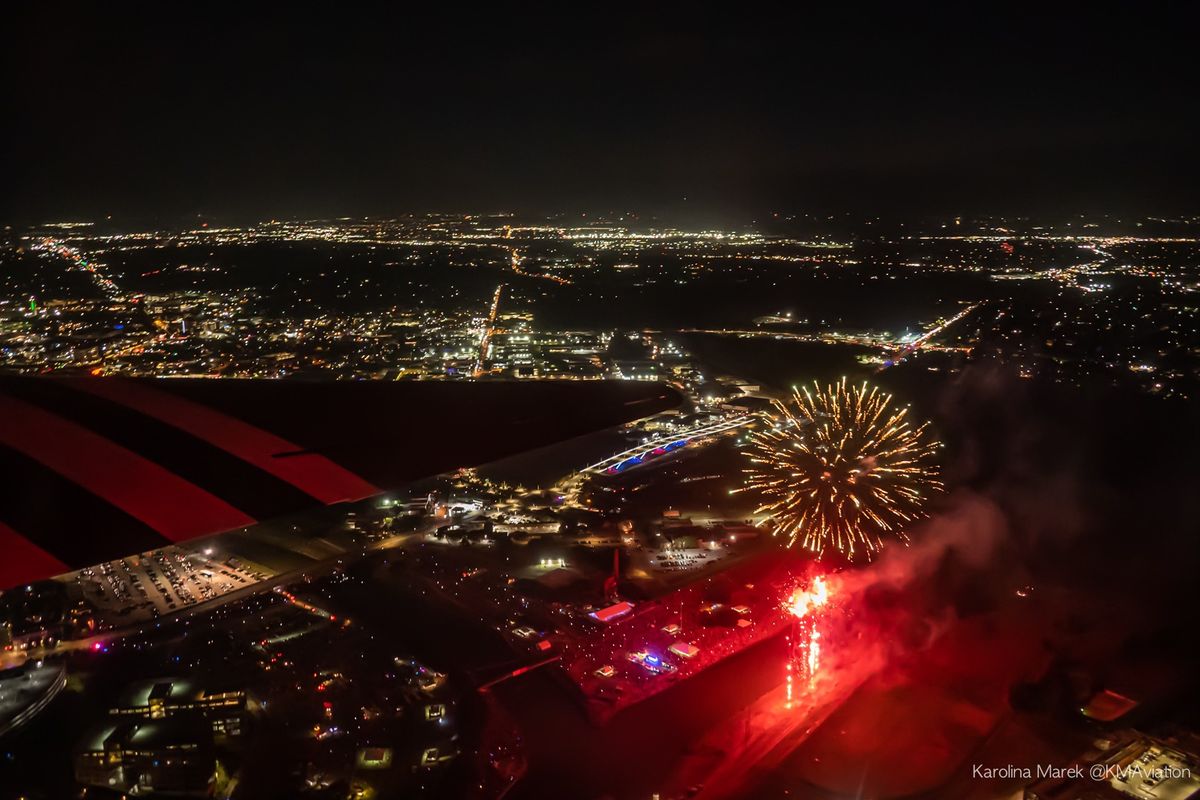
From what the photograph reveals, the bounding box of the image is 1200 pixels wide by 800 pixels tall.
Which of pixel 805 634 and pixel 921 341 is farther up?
pixel 921 341

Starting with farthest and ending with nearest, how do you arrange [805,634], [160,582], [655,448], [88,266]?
[88,266]
[655,448]
[160,582]
[805,634]

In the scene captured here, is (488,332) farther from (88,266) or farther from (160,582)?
(160,582)

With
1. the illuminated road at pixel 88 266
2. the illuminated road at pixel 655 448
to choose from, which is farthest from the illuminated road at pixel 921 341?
the illuminated road at pixel 88 266

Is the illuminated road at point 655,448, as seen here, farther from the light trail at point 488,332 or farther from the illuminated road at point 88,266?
the illuminated road at point 88,266

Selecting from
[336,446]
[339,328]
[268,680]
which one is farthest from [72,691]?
[339,328]

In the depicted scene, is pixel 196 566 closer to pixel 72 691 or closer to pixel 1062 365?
pixel 72 691

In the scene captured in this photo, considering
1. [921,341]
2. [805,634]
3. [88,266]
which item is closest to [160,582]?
[805,634]

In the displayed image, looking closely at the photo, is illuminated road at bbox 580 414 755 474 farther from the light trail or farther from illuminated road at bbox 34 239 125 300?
illuminated road at bbox 34 239 125 300

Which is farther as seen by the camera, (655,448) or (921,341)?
(921,341)

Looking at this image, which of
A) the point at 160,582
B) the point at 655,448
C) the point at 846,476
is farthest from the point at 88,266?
the point at 846,476

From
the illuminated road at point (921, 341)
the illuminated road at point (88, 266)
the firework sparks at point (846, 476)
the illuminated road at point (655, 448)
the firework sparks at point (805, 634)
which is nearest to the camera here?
the firework sparks at point (805, 634)

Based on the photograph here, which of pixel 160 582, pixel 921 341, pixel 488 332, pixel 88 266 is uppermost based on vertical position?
pixel 88 266

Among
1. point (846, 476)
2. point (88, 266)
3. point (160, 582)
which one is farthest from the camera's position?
point (88, 266)
